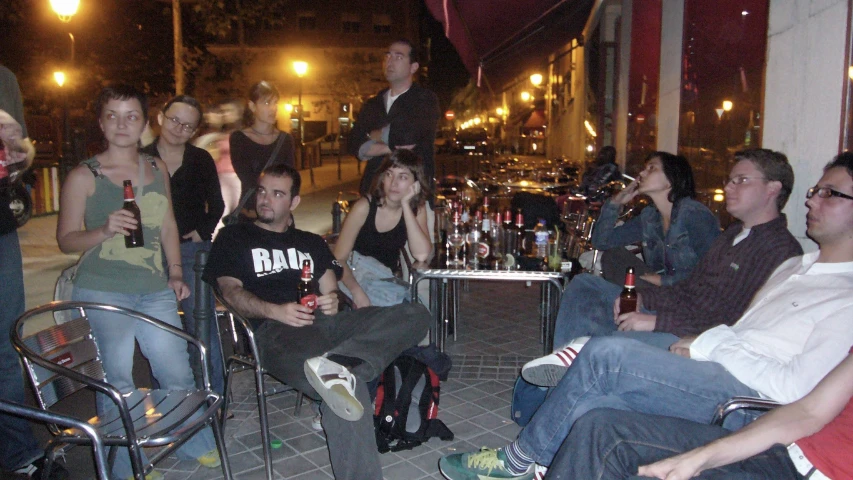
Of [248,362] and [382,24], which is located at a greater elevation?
[382,24]

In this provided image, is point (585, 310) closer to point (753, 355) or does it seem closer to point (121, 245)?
point (753, 355)

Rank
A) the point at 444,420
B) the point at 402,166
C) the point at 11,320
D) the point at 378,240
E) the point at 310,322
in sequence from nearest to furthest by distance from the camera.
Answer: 1. the point at 11,320
2. the point at 310,322
3. the point at 444,420
4. the point at 402,166
5. the point at 378,240

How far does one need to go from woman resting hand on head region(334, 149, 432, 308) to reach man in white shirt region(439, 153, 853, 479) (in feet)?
5.61

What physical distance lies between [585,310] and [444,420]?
3.62ft

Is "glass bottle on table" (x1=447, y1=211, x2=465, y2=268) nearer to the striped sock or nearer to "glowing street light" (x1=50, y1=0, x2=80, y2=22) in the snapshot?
the striped sock

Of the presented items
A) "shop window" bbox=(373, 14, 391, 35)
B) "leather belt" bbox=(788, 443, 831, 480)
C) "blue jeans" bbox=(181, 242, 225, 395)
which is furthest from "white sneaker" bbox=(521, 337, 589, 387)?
"shop window" bbox=(373, 14, 391, 35)

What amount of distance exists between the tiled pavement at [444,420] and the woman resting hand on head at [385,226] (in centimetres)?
88

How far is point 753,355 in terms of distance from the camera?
2.63 meters

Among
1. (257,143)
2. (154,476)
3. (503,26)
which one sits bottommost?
(154,476)

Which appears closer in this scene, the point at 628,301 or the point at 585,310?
the point at 628,301

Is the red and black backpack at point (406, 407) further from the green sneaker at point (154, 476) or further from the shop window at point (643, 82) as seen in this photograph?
the shop window at point (643, 82)

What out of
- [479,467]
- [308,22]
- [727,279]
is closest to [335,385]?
[479,467]

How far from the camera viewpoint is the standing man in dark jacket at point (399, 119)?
4980mm

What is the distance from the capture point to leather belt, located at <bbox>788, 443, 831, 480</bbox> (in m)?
2.21
